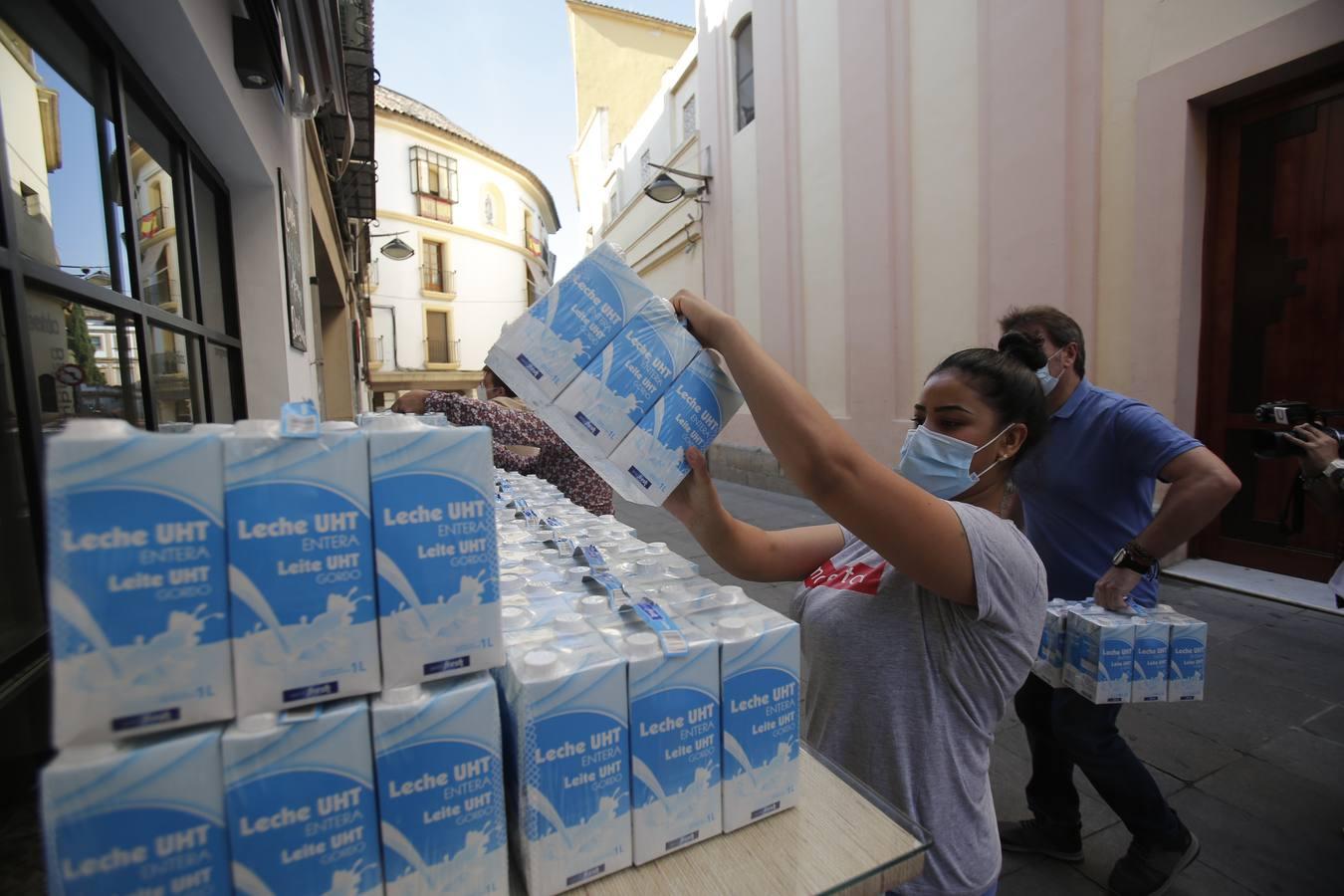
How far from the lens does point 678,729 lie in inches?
36.4

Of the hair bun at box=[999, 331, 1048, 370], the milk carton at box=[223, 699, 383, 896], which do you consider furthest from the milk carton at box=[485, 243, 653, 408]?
the hair bun at box=[999, 331, 1048, 370]

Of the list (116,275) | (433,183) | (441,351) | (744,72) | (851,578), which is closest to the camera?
A: (851,578)

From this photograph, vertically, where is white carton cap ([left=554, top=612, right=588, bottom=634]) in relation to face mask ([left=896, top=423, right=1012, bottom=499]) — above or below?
below

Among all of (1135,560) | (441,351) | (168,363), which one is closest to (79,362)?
(168,363)

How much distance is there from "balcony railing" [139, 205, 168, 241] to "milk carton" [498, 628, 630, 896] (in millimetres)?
2116

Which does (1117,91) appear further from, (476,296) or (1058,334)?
(476,296)

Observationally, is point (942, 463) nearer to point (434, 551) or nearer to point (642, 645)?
point (642, 645)

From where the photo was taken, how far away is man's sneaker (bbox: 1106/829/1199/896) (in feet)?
6.53

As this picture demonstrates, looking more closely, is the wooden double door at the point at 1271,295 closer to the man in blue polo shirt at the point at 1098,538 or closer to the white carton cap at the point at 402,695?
the man in blue polo shirt at the point at 1098,538

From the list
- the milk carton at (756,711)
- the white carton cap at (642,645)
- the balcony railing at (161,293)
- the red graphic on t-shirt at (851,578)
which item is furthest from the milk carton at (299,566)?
the balcony railing at (161,293)

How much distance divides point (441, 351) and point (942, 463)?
25.1m

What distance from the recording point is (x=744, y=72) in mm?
10008

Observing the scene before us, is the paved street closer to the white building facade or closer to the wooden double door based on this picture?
the wooden double door

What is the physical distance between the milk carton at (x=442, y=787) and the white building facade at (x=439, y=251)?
22417mm
